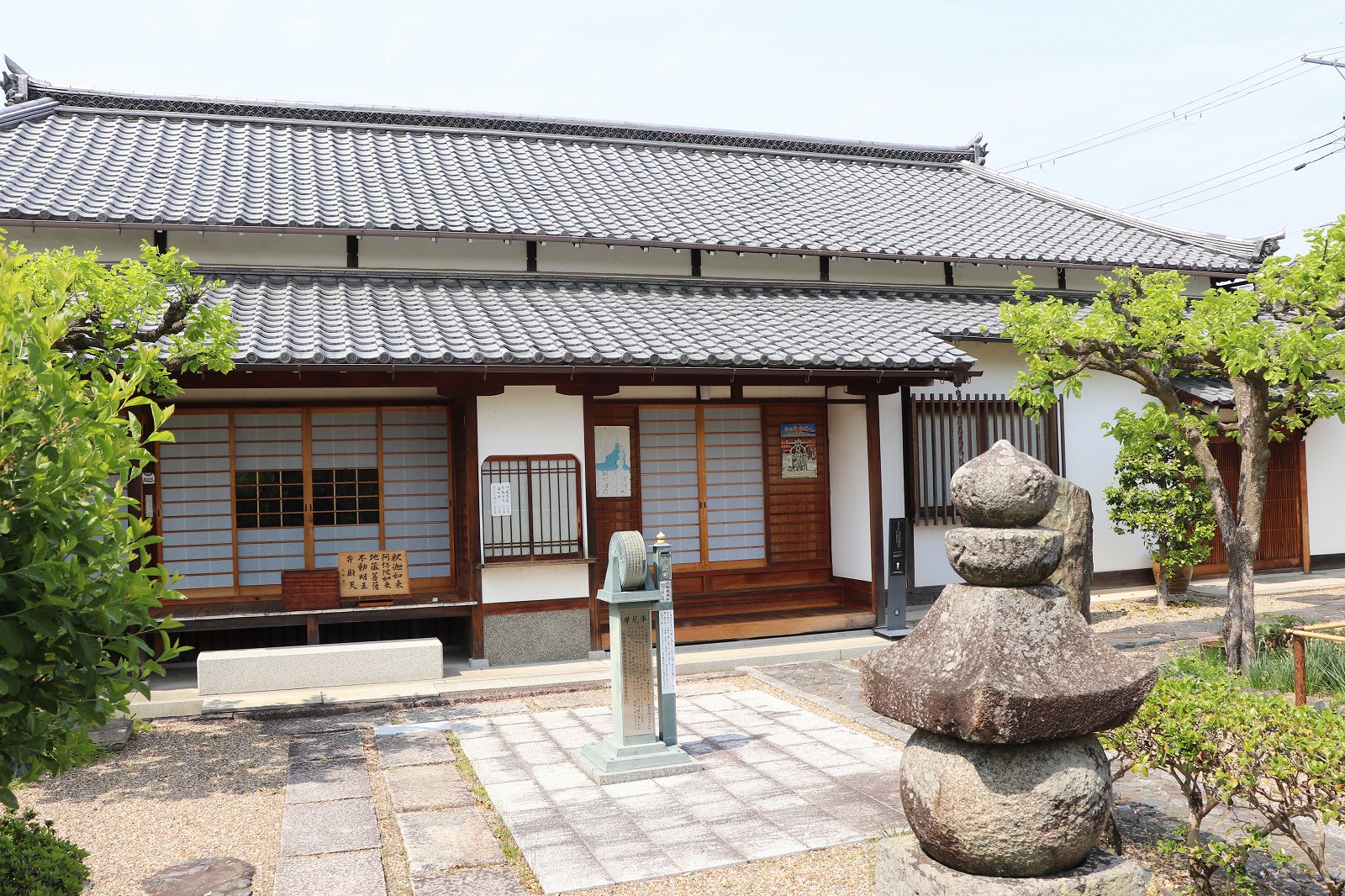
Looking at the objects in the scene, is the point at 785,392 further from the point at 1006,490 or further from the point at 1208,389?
the point at 1006,490

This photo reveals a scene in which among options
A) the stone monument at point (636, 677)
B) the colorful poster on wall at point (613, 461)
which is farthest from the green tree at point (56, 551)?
the colorful poster on wall at point (613, 461)

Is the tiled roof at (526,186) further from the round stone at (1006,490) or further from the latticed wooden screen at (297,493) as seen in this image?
the round stone at (1006,490)

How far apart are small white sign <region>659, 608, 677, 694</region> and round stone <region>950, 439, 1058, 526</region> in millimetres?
3254

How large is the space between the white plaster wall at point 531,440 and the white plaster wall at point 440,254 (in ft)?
8.80

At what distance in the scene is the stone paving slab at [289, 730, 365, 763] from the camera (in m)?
7.16

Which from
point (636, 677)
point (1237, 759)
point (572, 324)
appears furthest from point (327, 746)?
point (1237, 759)

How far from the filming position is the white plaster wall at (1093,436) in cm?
1307

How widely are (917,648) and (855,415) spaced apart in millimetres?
8032

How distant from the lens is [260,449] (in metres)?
10.5

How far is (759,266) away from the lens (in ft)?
43.4

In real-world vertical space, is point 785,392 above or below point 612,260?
below

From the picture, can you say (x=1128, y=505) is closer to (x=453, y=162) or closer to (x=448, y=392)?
(x=448, y=392)

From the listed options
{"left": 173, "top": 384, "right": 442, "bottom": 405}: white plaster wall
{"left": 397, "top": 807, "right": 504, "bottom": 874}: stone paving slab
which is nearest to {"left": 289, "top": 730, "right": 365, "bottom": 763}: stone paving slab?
{"left": 397, "top": 807, "right": 504, "bottom": 874}: stone paving slab

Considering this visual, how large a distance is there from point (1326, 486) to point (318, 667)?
1512 centimetres
